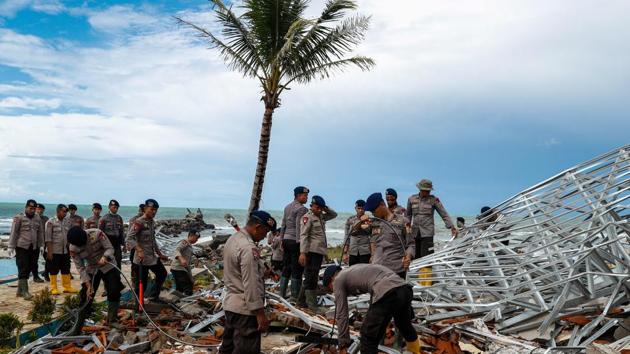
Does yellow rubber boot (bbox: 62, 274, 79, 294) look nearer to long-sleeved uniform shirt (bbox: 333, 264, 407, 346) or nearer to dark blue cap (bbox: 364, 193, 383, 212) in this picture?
dark blue cap (bbox: 364, 193, 383, 212)

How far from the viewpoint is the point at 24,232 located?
38.4ft

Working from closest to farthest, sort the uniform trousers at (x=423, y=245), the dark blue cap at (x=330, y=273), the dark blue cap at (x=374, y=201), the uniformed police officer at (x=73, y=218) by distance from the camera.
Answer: the dark blue cap at (x=330, y=273), the dark blue cap at (x=374, y=201), the uniform trousers at (x=423, y=245), the uniformed police officer at (x=73, y=218)

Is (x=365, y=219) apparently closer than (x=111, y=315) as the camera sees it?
Yes

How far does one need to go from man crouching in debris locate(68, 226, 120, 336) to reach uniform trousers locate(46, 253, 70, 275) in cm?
478

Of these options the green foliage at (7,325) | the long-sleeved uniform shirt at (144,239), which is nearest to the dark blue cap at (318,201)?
the long-sleeved uniform shirt at (144,239)

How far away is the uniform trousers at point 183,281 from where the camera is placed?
34.5 ft

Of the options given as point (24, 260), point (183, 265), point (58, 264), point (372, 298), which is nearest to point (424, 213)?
point (183, 265)

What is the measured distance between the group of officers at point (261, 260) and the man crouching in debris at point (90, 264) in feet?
0.05

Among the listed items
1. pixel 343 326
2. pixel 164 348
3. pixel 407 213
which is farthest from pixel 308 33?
pixel 343 326

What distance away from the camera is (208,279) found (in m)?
14.2

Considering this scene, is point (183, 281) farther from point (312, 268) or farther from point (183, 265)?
point (312, 268)

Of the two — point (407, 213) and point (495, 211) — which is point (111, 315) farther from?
point (495, 211)

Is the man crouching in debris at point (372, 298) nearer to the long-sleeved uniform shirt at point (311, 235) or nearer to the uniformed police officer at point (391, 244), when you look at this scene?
the uniformed police officer at point (391, 244)

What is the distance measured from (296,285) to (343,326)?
15.3 ft
